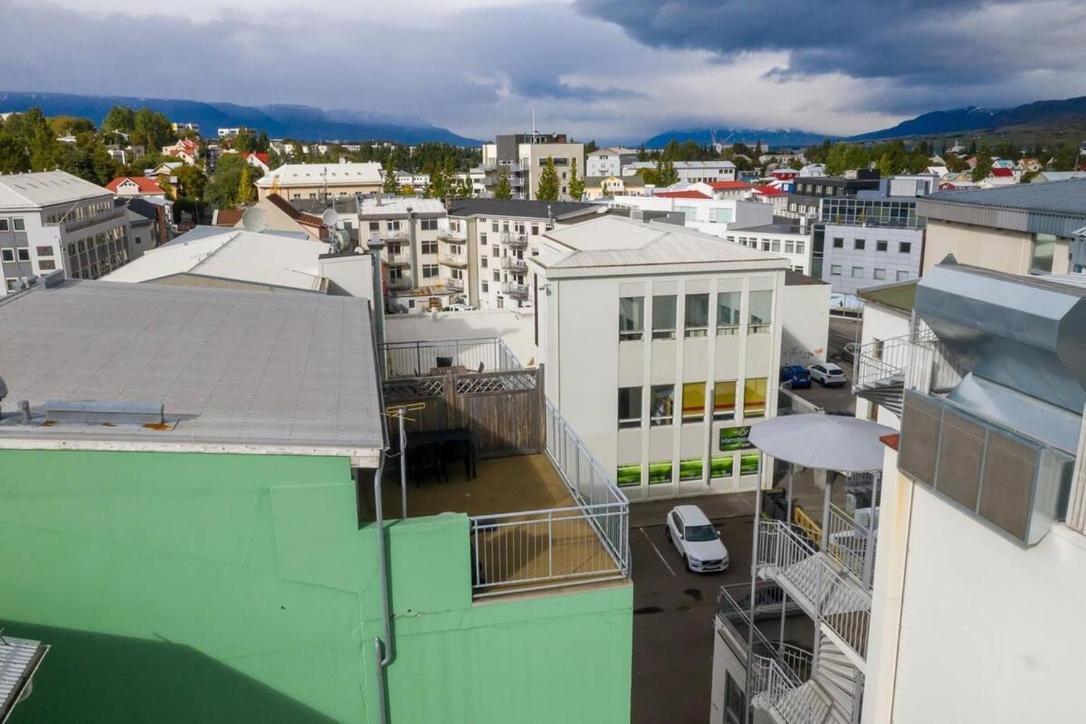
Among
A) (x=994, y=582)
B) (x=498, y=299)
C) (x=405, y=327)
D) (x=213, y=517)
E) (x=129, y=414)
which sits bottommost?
(x=498, y=299)

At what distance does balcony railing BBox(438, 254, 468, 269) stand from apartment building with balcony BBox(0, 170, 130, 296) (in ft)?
69.3

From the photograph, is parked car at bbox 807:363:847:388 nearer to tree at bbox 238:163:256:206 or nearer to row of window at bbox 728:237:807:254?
row of window at bbox 728:237:807:254

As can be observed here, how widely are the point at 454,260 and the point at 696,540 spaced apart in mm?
38639

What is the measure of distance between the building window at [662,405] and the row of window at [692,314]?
5.12 feet

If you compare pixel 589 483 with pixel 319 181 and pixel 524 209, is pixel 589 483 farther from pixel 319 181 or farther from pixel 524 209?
pixel 319 181

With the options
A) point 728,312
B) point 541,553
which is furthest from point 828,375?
point 541,553

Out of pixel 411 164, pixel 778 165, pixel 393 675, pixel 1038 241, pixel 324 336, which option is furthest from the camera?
pixel 778 165

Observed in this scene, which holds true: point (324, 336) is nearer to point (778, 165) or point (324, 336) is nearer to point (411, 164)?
point (411, 164)

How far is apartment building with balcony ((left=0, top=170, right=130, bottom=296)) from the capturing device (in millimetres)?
39594

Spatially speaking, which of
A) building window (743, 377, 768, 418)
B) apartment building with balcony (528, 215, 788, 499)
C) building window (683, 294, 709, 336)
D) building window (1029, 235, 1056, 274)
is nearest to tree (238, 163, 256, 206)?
apartment building with balcony (528, 215, 788, 499)

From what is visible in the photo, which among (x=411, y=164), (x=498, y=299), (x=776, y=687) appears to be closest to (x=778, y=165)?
(x=411, y=164)

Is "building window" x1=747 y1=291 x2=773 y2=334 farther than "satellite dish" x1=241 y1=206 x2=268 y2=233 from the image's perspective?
No

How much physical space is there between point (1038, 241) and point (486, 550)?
1580 centimetres

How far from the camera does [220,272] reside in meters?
19.2
